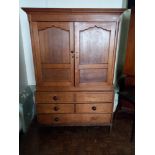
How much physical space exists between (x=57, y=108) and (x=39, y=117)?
0.28 m

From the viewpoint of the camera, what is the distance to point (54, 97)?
1.77 metres

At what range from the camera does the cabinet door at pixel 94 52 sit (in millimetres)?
1531

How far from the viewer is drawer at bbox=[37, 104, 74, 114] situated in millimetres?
1813

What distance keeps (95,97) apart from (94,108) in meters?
0.15

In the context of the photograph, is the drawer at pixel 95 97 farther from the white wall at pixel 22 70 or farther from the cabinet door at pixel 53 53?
the white wall at pixel 22 70

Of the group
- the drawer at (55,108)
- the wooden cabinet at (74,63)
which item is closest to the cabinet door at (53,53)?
the wooden cabinet at (74,63)

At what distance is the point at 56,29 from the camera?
1535 millimetres

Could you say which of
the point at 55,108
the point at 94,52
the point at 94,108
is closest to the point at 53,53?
the point at 94,52

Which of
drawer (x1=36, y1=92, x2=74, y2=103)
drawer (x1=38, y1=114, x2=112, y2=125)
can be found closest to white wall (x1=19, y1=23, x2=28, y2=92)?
drawer (x1=36, y1=92, x2=74, y2=103)
